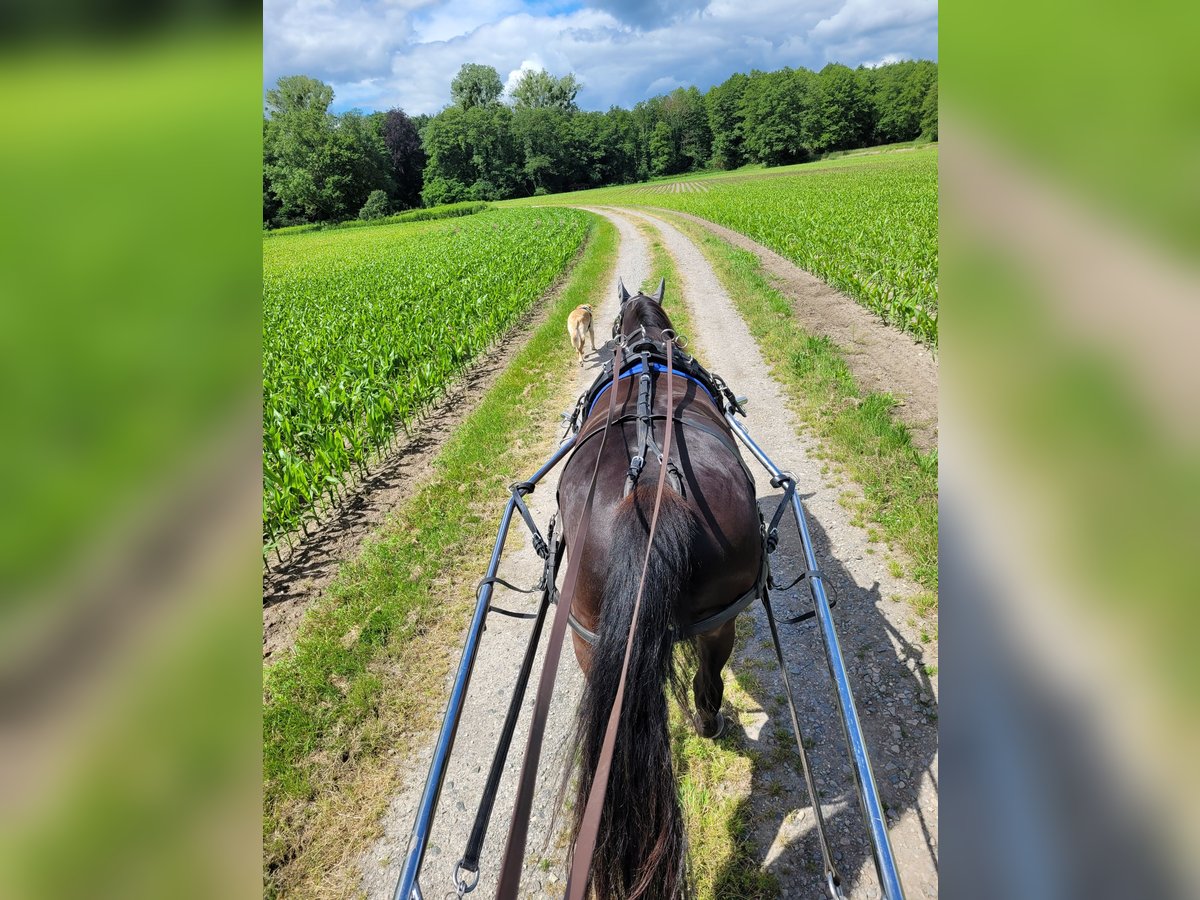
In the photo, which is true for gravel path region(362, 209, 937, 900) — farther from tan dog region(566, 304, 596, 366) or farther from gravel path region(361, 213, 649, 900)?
tan dog region(566, 304, 596, 366)

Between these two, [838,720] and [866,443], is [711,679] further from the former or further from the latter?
[866,443]

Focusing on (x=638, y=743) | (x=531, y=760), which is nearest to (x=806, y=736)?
(x=638, y=743)

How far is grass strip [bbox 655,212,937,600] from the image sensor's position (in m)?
4.78

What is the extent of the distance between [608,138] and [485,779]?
9094cm

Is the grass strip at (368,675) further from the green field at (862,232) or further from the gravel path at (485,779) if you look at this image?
the green field at (862,232)

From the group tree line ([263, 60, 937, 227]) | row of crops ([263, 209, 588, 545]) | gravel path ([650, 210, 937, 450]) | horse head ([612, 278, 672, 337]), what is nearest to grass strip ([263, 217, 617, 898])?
row of crops ([263, 209, 588, 545])

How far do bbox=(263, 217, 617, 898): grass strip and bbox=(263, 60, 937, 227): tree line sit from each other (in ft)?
212

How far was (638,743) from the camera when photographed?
225 centimetres
